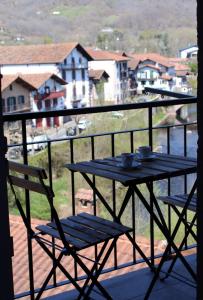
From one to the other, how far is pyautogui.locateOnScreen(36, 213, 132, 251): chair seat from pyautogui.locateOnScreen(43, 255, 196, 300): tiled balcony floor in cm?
45

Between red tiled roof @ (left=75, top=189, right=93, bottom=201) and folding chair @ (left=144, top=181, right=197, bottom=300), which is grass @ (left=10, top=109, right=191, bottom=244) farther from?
folding chair @ (left=144, top=181, right=197, bottom=300)

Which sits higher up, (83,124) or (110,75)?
(110,75)

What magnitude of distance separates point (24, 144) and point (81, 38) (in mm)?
22026

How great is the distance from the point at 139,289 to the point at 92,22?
22659 millimetres

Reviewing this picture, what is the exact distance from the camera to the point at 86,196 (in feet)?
52.9

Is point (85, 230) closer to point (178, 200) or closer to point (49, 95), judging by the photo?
point (178, 200)

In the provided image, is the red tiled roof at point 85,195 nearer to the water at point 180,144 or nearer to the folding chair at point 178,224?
the water at point 180,144

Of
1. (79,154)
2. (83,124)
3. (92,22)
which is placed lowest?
(79,154)

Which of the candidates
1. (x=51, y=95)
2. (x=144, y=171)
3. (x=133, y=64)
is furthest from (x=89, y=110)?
(x=51, y=95)

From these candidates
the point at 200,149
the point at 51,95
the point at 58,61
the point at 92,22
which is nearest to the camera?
the point at 200,149

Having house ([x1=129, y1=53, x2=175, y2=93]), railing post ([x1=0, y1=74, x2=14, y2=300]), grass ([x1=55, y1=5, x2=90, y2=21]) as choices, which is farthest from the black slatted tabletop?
house ([x1=129, y1=53, x2=175, y2=93])

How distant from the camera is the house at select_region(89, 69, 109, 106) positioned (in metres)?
24.4

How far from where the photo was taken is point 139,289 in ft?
9.05

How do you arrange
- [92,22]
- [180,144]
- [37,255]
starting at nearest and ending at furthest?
[37,255] → [180,144] → [92,22]
